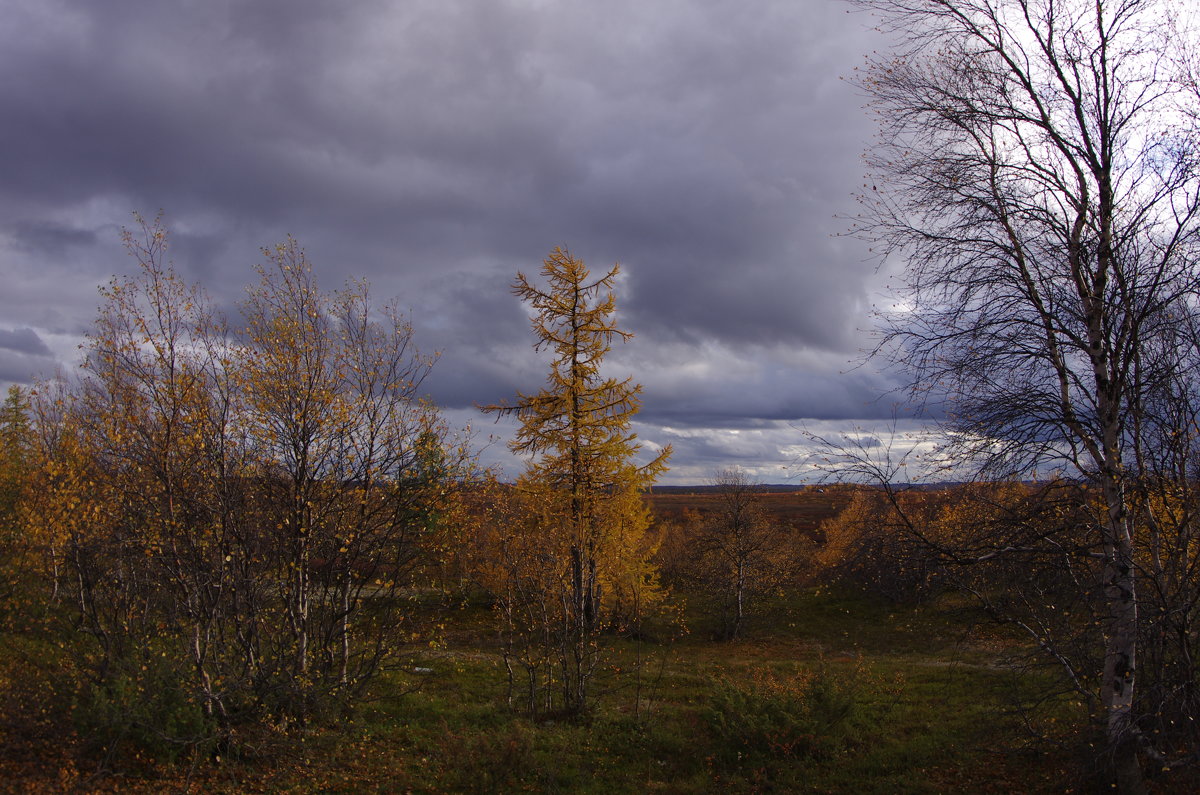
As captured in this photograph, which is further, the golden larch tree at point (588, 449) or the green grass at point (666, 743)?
the golden larch tree at point (588, 449)

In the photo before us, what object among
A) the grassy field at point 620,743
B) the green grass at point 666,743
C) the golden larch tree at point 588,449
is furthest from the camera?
the golden larch tree at point 588,449

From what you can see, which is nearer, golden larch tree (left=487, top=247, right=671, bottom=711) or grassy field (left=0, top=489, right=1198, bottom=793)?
grassy field (left=0, top=489, right=1198, bottom=793)

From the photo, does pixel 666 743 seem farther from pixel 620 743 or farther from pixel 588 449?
pixel 588 449

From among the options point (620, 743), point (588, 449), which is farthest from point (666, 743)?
point (588, 449)

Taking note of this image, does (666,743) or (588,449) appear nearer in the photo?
(666,743)

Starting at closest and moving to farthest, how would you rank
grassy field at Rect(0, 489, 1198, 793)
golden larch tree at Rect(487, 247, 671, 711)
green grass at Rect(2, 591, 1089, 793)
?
grassy field at Rect(0, 489, 1198, 793) → green grass at Rect(2, 591, 1089, 793) → golden larch tree at Rect(487, 247, 671, 711)

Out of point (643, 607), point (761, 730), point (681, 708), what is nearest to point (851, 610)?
point (643, 607)

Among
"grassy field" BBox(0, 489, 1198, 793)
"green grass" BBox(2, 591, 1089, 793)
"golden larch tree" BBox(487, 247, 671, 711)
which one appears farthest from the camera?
"golden larch tree" BBox(487, 247, 671, 711)

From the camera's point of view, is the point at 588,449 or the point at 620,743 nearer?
the point at 620,743

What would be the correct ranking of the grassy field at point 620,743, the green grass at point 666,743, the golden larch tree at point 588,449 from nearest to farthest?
the grassy field at point 620,743, the green grass at point 666,743, the golden larch tree at point 588,449

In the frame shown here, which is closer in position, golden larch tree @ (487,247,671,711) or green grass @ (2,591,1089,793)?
green grass @ (2,591,1089,793)

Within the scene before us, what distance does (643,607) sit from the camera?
65.1ft

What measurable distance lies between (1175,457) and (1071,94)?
13.1 ft

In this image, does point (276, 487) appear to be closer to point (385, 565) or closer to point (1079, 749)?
point (385, 565)
